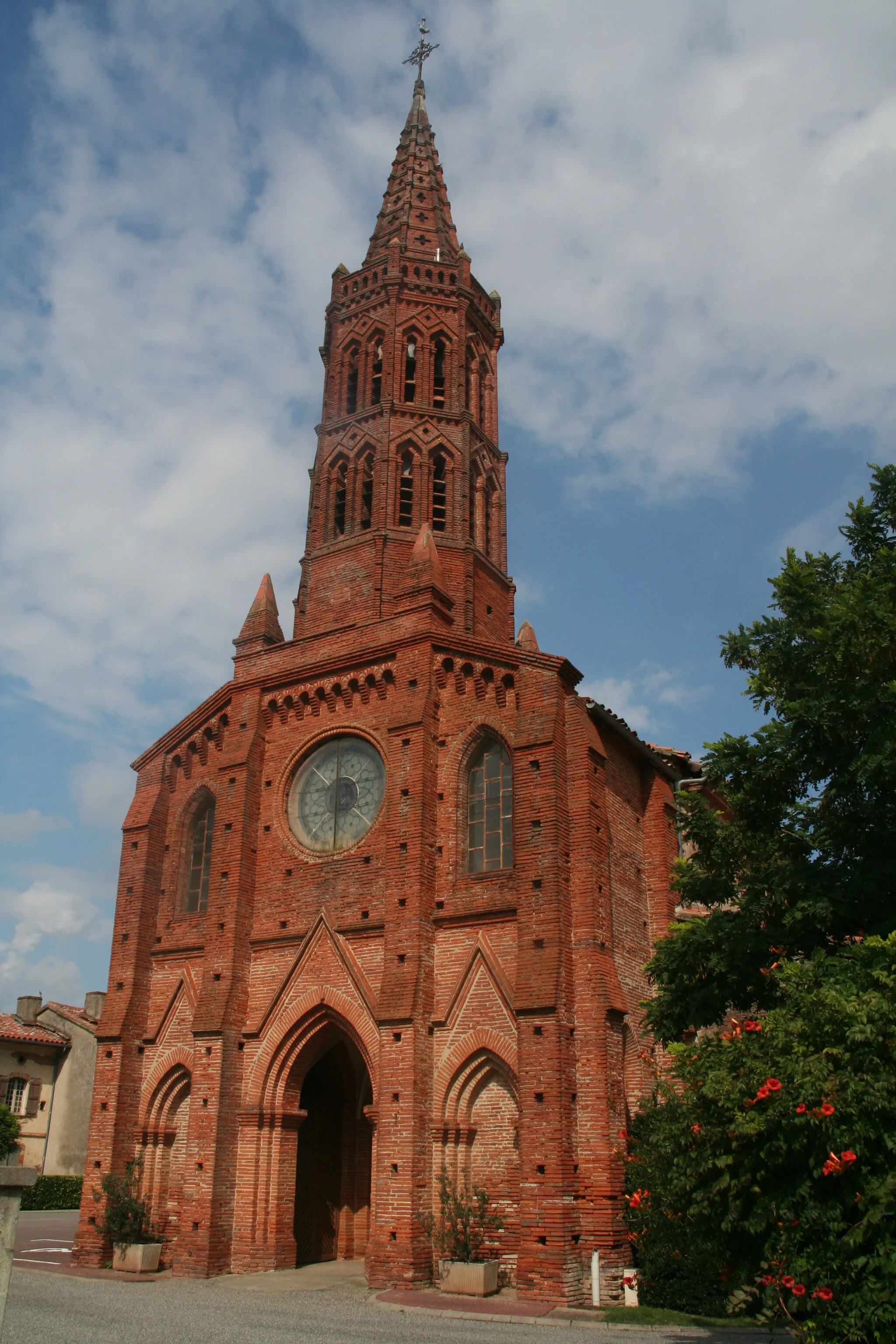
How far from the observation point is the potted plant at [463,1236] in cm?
1708

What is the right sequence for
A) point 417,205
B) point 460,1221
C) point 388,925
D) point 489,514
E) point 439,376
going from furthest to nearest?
point 417,205 < point 439,376 < point 489,514 < point 388,925 < point 460,1221

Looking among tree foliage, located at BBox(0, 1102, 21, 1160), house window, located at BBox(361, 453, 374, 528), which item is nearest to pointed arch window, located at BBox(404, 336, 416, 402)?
house window, located at BBox(361, 453, 374, 528)

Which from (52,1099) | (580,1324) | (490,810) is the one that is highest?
(490,810)

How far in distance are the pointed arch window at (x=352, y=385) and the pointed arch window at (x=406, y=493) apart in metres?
2.56

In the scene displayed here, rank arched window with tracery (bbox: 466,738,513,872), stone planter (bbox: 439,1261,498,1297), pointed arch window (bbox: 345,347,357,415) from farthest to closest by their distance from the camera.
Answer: pointed arch window (bbox: 345,347,357,415), arched window with tracery (bbox: 466,738,513,872), stone planter (bbox: 439,1261,498,1297)

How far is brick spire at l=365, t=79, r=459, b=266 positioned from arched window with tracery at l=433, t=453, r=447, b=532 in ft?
22.8

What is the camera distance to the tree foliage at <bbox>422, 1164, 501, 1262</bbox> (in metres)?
17.5

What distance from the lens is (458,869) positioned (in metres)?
20.7

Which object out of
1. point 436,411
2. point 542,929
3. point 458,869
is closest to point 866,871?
point 542,929

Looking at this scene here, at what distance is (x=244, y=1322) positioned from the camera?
583 inches

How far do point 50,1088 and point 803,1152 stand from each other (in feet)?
118

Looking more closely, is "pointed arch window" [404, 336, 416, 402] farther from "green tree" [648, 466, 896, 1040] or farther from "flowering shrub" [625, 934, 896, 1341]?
"flowering shrub" [625, 934, 896, 1341]

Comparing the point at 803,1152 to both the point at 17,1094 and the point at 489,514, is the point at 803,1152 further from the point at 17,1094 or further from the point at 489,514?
the point at 17,1094

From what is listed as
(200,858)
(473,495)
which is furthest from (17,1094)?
(473,495)
